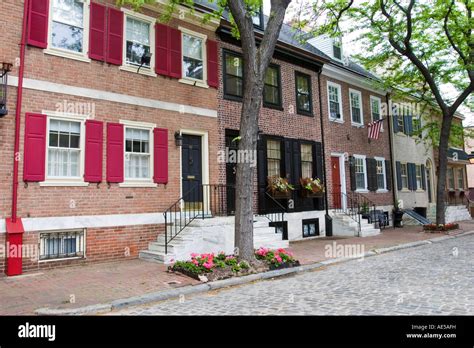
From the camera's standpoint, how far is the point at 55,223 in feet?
29.3

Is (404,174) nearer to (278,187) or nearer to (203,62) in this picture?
(278,187)

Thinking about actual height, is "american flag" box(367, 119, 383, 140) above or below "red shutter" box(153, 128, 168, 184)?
above

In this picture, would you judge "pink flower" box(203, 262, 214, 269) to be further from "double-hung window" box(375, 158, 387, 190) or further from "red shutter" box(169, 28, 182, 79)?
"double-hung window" box(375, 158, 387, 190)

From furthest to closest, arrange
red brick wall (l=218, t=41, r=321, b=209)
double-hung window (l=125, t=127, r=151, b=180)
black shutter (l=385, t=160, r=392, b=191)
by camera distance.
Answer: black shutter (l=385, t=160, r=392, b=191) → red brick wall (l=218, t=41, r=321, b=209) → double-hung window (l=125, t=127, r=151, b=180)

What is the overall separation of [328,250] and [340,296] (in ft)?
18.3

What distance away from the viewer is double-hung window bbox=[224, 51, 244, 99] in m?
13.1

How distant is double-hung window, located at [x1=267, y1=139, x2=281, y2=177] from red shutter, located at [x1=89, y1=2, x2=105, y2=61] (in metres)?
6.62

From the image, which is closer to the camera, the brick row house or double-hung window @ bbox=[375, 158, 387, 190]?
the brick row house

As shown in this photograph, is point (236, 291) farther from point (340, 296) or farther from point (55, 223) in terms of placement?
point (55, 223)

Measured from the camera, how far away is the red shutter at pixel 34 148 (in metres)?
8.59

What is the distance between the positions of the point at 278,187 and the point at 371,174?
7.45 m

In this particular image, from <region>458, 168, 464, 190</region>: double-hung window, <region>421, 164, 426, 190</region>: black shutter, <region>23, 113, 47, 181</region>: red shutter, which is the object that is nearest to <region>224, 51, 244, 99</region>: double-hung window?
<region>23, 113, 47, 181</region>: red shutter

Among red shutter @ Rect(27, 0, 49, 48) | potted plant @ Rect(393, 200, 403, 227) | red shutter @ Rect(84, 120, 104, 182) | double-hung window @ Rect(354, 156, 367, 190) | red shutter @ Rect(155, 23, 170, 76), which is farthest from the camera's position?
potted plant @ Rect(393, 200, 403, 227)
